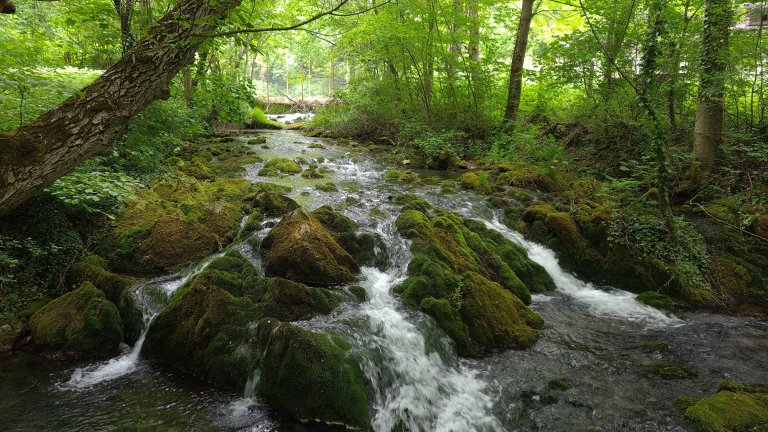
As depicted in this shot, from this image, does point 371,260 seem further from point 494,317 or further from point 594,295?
point 594,295

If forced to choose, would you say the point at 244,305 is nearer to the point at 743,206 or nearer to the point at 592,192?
the point at 592,192

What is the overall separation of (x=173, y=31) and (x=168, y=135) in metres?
4.78

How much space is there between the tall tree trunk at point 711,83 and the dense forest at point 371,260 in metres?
0.04

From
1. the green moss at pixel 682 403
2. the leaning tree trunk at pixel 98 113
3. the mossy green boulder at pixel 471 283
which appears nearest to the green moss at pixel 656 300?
the mossy green boulder at pixel 471 283

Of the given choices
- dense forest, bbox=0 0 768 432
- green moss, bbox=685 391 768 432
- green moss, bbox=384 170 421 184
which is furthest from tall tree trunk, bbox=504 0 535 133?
green moss, bbox=685 391 768 432

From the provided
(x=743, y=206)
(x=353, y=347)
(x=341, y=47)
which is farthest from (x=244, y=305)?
(x=341, y=47)

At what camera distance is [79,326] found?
14.1 ft

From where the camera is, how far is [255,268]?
5480 millimetres

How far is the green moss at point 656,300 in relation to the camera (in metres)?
5.99

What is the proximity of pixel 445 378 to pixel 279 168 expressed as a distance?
856 cm

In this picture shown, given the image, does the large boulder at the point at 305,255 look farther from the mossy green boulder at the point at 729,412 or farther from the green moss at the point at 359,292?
the mossy green boulder at the point at 729,412

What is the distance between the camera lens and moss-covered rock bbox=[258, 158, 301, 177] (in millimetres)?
10727

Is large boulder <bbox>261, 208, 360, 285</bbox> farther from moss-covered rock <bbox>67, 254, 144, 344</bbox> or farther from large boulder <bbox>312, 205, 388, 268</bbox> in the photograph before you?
moss-covered rock <bbox>67, 254, 144, 344</bbox>

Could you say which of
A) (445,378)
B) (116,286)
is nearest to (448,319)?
(445,378)
